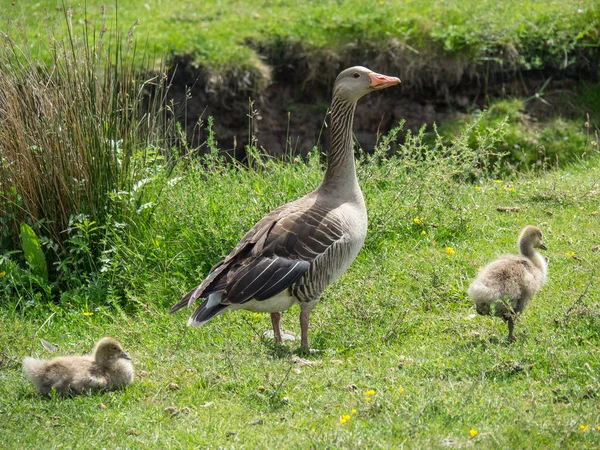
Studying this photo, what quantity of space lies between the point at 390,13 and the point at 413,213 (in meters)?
6.58

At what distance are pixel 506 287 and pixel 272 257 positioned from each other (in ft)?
5.97

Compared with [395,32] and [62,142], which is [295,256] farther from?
[395,32]

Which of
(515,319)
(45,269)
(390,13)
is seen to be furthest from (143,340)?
(390,13)

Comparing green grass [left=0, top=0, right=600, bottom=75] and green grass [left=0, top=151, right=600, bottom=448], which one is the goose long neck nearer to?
green grass [left=0, top=151, right=600, bottom=448]

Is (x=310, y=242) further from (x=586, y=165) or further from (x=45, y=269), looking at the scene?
(x=586, y=165)

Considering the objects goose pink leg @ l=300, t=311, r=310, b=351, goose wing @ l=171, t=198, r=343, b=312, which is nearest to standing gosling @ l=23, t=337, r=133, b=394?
goose wing @ l=171, t=198, r=343, b=312

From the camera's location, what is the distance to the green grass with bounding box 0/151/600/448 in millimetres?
5367

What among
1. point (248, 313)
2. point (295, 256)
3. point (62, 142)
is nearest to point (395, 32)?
point (62, 142)

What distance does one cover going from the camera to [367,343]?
22.6 feet

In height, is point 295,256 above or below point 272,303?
above

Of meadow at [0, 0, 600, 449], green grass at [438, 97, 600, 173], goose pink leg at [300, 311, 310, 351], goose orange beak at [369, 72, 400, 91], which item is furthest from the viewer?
green grass at [438, 97, 600, 173]

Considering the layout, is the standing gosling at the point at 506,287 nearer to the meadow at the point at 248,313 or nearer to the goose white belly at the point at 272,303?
the meadow at the point at 248,313

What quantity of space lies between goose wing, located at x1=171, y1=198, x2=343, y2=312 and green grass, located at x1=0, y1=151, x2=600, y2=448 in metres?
0.52

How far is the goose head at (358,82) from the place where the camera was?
7.38m
